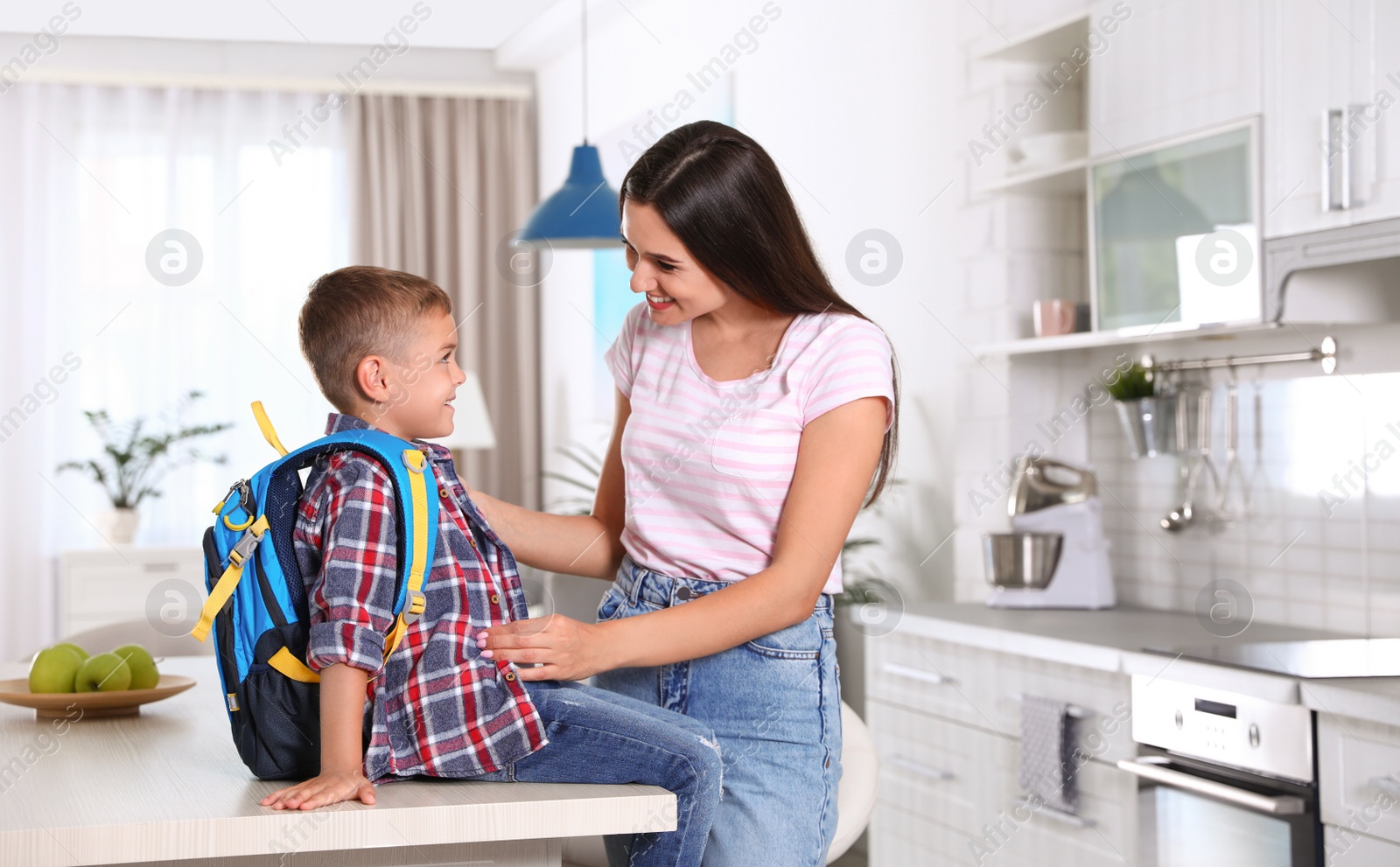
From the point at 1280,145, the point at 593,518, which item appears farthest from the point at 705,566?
the point at 1280,145

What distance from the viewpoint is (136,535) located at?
209 inches

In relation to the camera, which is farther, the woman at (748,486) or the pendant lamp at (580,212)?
the pendant lamp at (580,212)

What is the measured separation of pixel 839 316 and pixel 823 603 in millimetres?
288

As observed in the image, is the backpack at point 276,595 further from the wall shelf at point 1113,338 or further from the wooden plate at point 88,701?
the wall shelf at point 1113,338

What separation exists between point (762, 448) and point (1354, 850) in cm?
119

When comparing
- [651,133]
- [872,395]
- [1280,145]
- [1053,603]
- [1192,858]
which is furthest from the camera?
[651,133]

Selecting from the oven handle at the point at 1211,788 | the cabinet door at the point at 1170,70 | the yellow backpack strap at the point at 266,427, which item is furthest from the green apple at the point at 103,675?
the cabinet door at the point at 1170,70

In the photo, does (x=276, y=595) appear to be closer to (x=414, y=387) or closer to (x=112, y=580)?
(x=414, y=387)

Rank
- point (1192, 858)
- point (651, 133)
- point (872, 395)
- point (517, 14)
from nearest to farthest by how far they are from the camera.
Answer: point (872, 395) → point (1192, 858) → point (651, 133) → point (517, 14)

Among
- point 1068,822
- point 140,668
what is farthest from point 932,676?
point 140,668

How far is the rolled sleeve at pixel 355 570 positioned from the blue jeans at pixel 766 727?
0.32 m

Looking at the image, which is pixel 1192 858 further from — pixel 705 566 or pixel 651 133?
pixel 651 133

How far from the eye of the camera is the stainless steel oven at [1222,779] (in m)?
1.93

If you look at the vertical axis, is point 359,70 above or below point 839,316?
above
